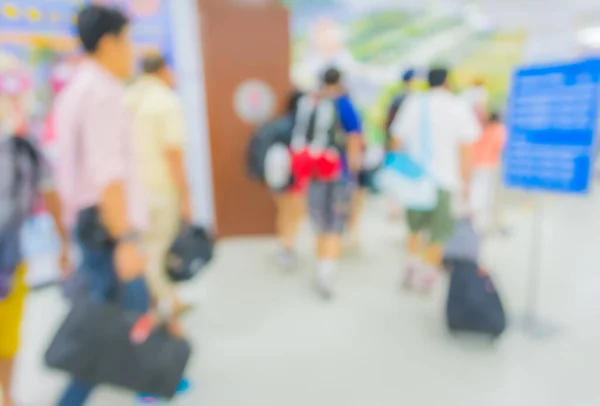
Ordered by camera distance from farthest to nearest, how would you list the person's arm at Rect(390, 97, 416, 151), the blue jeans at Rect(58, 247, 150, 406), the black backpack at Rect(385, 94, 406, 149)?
the black backpack at Rect(385, 94, 406, 149)
the person's arm at Rect(390, 97, 416, 151)
the blue jeans at Rect(58, 247, 150, 406)

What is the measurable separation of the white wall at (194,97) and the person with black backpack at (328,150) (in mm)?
1348

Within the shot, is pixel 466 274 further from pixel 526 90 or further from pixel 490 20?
pixel 490 20

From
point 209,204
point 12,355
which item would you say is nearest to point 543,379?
point 12,355

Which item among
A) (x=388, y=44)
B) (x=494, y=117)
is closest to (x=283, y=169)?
(x=494, y=117)

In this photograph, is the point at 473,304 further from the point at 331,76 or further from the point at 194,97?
the point at 194,97

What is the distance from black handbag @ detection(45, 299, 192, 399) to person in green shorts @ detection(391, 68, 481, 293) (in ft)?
6.50

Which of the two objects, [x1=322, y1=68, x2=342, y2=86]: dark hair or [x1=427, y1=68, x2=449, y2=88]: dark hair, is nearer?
[x1=427, y1=68, x2=449, y2=88]: dark hair

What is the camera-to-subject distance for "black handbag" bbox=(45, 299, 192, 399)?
1.53m

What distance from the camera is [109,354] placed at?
1.54 metres

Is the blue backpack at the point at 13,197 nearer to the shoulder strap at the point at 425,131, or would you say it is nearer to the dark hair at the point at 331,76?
the dark hair at the point at 331,76

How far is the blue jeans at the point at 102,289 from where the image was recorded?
5.47 feet

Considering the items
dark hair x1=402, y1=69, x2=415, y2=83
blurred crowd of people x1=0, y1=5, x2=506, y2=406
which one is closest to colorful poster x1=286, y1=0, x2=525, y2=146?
dark hair x1=402, y1=69, x2=415, y2=83

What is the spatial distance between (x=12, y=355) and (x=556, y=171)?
104 inches

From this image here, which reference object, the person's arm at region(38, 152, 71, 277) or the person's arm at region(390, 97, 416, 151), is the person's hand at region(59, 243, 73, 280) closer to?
the person's arm at region(38, 152, 71, 277)
